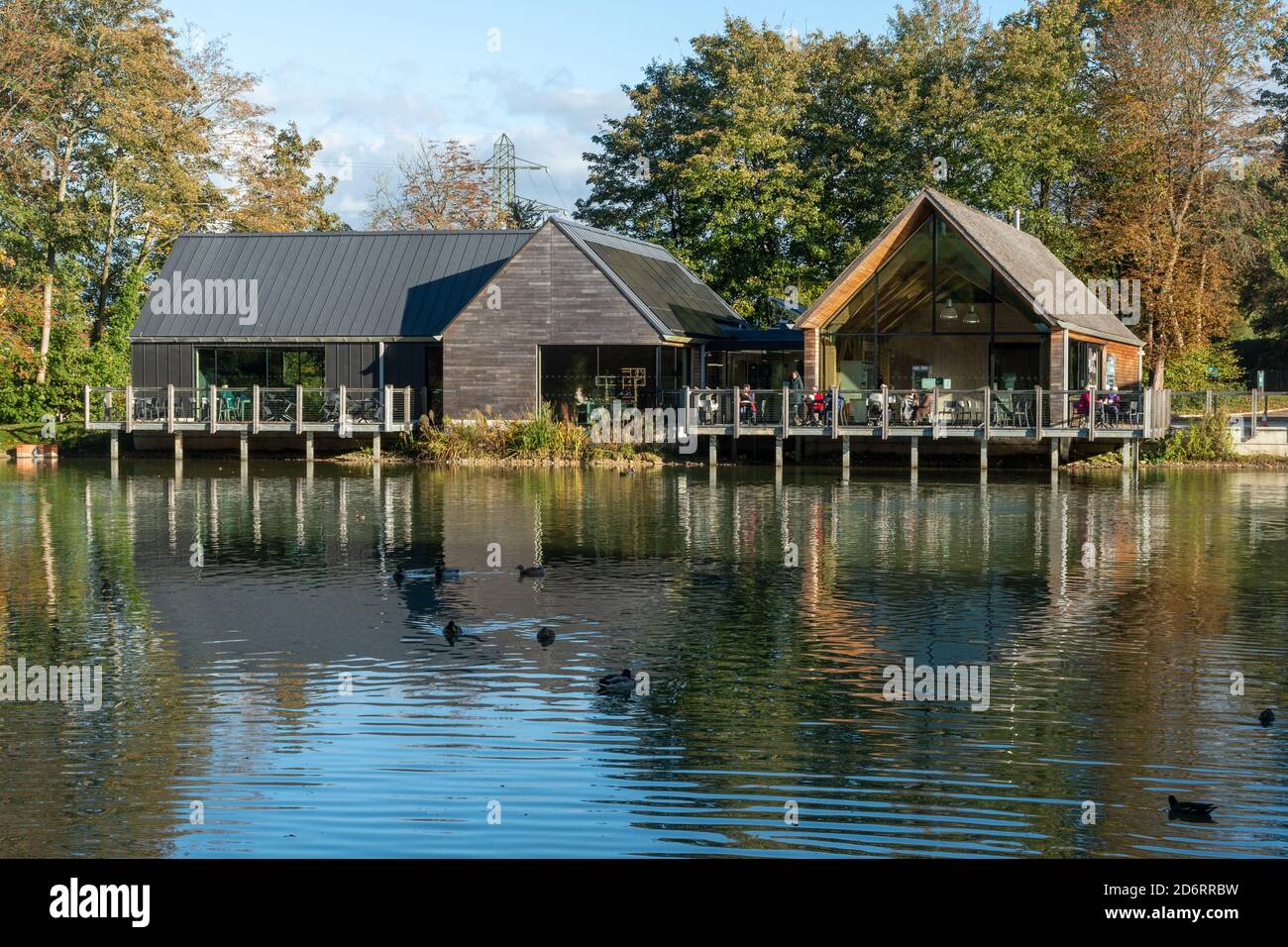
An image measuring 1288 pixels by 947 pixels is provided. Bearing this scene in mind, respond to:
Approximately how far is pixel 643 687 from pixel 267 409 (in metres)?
32.9

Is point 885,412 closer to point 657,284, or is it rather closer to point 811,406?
point 811,406

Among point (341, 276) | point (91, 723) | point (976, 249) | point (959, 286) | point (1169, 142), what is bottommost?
point (91, 723)

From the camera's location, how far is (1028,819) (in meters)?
9.68

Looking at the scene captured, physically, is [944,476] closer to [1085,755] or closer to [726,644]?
[726,644]

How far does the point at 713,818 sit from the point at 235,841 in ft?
9.71

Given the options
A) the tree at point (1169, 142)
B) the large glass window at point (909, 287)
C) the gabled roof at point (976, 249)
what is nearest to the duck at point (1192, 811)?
the gabled roof at point (976, 249)

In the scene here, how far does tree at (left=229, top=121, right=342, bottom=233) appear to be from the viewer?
5972 cm

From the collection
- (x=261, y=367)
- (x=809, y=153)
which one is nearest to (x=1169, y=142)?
(x=809, y=153)

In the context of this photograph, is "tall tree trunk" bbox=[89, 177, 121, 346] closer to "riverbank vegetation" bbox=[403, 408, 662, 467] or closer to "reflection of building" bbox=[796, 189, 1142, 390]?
"riverbank vegetation" bbox=[403, 408, 662, 467]

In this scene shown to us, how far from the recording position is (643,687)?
1335cm

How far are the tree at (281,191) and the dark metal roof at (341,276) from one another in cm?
1135

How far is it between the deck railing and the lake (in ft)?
52.8

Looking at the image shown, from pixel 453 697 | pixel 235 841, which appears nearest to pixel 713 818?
pixel 235 841

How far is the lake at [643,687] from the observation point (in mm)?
9641
